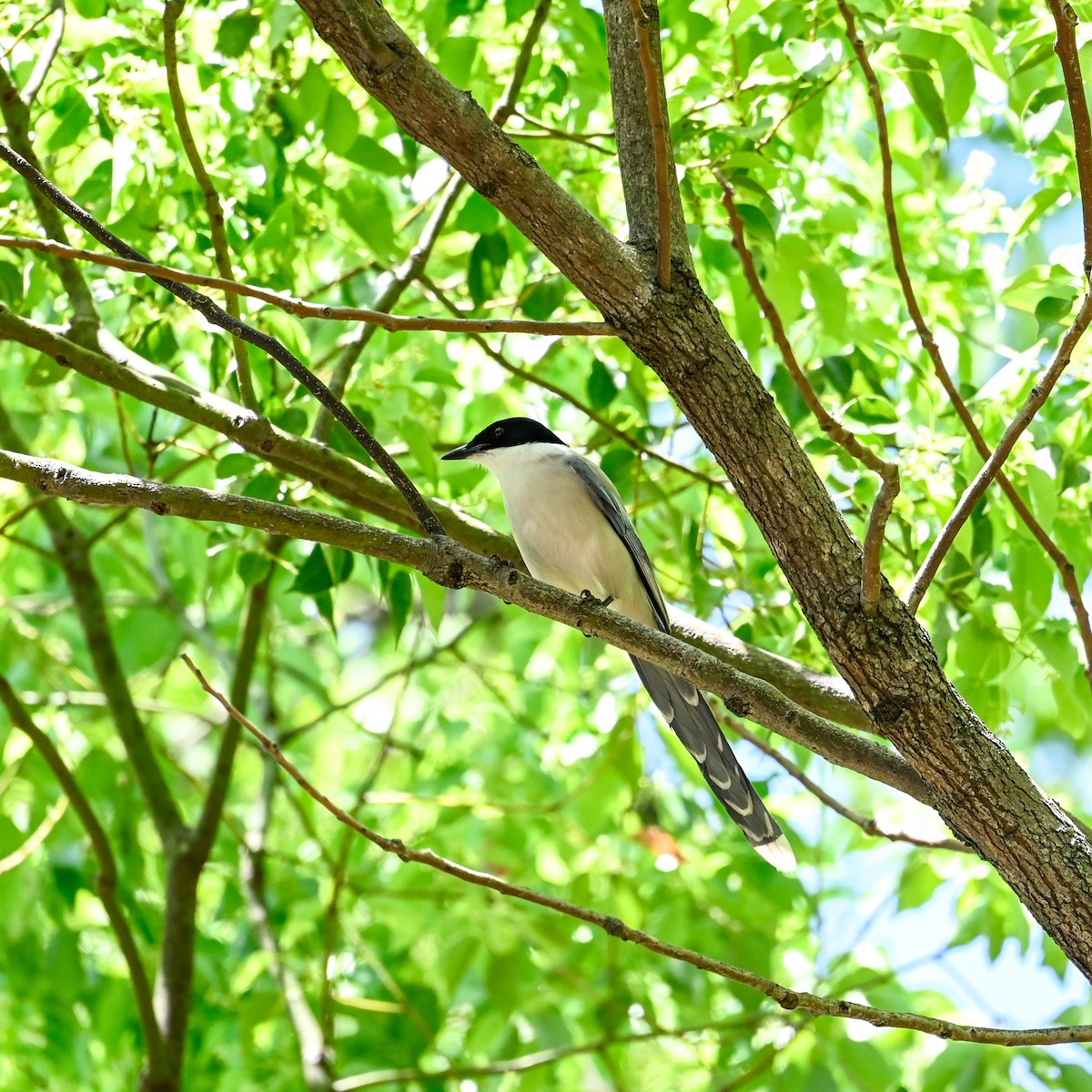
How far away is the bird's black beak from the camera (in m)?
4.54

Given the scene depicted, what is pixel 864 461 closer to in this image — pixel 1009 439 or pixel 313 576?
pixel 1009 439

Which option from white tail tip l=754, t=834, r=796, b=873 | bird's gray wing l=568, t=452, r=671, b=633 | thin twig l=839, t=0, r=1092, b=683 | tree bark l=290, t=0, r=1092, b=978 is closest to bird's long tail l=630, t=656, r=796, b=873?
white tail tip l=754, t=834, r=796, b=873

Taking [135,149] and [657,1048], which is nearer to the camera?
[135,149]

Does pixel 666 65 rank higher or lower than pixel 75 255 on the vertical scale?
higher

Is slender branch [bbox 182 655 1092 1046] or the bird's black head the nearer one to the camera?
slender branch [bbox 182 655 1092 1046]

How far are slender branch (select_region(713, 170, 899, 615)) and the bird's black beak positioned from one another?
2082 mm

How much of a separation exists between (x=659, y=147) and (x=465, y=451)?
238 cm

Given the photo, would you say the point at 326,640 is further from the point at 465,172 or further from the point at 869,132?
the point at 465,172

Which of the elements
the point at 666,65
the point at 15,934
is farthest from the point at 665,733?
the point at 15,934

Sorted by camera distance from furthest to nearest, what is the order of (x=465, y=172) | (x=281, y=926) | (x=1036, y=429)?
(x=281, y=926) → (x=1036, y=429) → (x=465, y=172)

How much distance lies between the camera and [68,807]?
16.0 feet

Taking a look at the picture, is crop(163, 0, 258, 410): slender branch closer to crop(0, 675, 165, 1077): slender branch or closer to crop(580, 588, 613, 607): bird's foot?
crop(580, 588, 613, 607): bird's foot

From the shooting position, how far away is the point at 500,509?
5578 mm

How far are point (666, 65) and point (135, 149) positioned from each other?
1.61m
